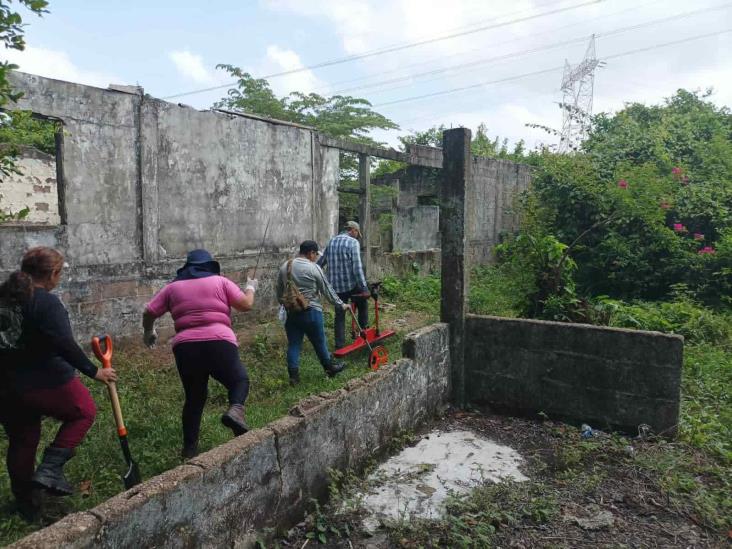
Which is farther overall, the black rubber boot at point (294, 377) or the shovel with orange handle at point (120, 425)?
the black rubber boot at point (294, 377)

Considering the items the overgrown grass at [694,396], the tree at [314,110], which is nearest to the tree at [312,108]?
the tree at [314,110]

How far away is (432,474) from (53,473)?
2487 millimetres

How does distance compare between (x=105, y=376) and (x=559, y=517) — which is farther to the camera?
(x=559, y=517)

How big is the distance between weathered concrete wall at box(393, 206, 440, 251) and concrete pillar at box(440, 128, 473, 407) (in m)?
7.40

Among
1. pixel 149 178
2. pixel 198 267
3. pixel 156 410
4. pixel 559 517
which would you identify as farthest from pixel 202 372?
pixel 149 178

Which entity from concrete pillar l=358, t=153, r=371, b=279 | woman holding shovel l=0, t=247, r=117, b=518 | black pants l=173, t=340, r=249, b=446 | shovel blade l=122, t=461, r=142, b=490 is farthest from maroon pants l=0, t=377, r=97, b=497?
concrete pillar l=358, t=153, r=371, b=279

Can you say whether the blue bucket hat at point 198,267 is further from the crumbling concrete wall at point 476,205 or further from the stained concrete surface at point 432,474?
the crumbling concrete wall at point 476,205

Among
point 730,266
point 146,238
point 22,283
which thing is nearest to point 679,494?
point 22,283

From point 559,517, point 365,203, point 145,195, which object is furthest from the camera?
point 365,203

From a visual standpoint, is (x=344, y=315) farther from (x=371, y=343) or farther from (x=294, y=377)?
(x=294, y=377)

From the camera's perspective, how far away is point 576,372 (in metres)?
4.92

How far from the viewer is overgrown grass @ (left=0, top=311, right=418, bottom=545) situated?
3490 mm

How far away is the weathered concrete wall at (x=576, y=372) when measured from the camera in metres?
4.55

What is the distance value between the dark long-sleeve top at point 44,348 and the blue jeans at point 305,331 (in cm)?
275
